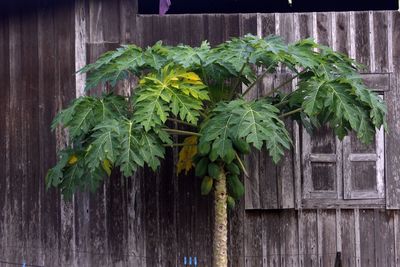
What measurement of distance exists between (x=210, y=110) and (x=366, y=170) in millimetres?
2139

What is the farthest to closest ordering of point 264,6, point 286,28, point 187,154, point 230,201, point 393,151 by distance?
point 264,6 → point 286,28 → point 393,151 → point 187,154 → point 230,201

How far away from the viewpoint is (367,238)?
7.54 m

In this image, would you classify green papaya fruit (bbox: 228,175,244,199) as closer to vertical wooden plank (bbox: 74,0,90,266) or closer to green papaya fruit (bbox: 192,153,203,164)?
green papaya fruit (bbox: 192,153,203,164)

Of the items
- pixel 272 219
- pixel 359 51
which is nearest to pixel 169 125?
pixel 272 219

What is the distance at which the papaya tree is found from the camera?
5.87 metres

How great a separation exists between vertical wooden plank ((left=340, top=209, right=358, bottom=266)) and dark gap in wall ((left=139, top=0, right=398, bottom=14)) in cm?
368

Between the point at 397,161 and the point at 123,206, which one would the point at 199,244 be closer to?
the point at 123,206

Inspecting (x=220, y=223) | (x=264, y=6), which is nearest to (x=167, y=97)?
(x=220, y=223)

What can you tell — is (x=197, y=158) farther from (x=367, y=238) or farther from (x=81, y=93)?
(x=367, y=238)

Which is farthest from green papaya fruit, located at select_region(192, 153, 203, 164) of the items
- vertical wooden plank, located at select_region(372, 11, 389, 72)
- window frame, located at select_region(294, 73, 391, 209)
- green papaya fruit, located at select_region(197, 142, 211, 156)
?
vertical wooden plank, located at select_region(372, 11, 389, 72)

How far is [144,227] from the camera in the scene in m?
7.58

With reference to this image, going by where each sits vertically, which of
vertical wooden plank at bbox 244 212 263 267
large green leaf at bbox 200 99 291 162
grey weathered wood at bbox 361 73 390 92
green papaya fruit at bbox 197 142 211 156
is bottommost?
vertical wooden plank at bbox 244 212 263 267

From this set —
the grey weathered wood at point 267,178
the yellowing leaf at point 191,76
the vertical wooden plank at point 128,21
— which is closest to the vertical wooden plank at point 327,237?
the grey weathered wood at point 267,178

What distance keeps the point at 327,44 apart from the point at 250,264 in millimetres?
2635
